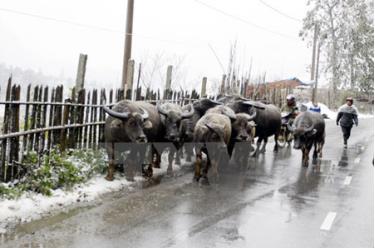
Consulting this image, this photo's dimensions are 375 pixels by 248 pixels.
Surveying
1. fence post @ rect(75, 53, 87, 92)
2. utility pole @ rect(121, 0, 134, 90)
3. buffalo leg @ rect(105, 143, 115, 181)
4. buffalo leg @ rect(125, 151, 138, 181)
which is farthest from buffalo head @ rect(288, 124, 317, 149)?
fence post @ rect(75, 53, 87, 92)

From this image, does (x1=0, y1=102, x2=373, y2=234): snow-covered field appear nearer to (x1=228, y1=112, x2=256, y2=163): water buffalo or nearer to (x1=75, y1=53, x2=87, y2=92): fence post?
(x1=75, y1=53, x2=87, y2=92): fence post

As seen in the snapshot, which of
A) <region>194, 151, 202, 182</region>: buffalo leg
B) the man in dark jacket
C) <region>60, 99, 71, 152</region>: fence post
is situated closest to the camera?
<region>60, 99, 71, 152</region>: fence post

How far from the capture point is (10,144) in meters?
8.53

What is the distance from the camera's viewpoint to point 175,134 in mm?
11219

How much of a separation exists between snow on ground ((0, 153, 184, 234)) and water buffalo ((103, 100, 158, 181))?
1.29 ft

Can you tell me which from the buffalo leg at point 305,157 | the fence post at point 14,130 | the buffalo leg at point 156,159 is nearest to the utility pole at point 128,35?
the buffalo leg at point 156,159

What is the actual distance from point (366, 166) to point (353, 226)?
22.7ft

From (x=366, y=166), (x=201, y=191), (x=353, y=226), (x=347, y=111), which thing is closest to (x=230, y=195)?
(x=201, y=191)

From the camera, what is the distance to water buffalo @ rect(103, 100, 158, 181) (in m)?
10.0

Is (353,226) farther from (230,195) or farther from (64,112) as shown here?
(64,112)

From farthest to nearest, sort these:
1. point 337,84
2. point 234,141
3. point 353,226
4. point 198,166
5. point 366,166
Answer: point 337,84, point 366,166, point 234,141, point 198,166, point 353,226

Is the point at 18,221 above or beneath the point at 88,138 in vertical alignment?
beneath

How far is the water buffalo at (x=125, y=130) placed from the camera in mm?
10031

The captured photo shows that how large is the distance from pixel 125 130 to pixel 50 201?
2.33 m
